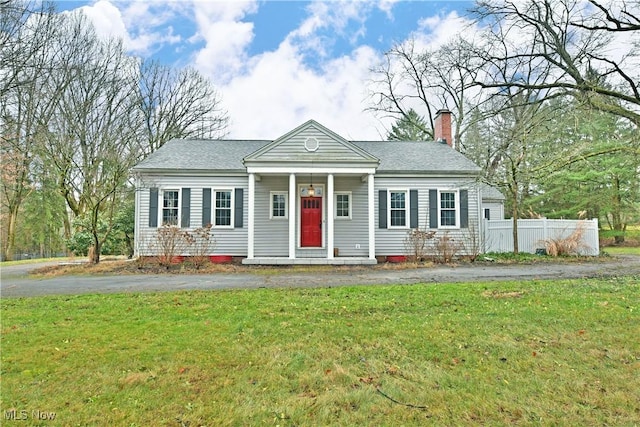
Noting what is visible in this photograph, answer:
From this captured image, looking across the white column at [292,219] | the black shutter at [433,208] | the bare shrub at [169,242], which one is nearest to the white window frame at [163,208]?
the bare shrub at [169,242]

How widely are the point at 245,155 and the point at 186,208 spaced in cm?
351

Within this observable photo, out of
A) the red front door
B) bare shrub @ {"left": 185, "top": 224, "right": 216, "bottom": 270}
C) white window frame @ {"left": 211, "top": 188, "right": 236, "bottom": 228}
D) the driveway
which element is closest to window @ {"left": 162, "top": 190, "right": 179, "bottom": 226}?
bare shrub @ {"left": 185, "top": 224, "right": 216, "bottom": 270}

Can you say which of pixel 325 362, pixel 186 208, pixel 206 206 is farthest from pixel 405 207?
pixel 325 362

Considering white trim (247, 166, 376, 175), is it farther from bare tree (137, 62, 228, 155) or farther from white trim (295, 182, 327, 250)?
bare tree (137, 62, 228, 155)

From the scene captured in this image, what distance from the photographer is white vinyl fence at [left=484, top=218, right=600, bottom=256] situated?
51.4 ft

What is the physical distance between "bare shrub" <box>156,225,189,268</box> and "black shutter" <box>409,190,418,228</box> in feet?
29.1

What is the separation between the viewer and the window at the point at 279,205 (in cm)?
1527

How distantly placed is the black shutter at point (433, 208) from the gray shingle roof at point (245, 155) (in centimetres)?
95

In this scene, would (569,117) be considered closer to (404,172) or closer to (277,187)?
(404,172)

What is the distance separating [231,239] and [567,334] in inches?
486

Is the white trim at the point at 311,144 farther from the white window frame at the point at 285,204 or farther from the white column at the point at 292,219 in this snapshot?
the white window frame at the point at 285,204

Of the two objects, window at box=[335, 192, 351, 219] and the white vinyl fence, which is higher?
window at box=[335, 192, 351, 219]

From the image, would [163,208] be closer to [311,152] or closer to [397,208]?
[311,152]

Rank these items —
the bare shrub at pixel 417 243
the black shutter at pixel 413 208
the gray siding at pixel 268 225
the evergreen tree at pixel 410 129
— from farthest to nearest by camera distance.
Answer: the evergreen tree at pixel 410 129
the black shutter at pixel 413 208
the gray siding at pixel 268 225
the bare shrub at pixel 417 243
